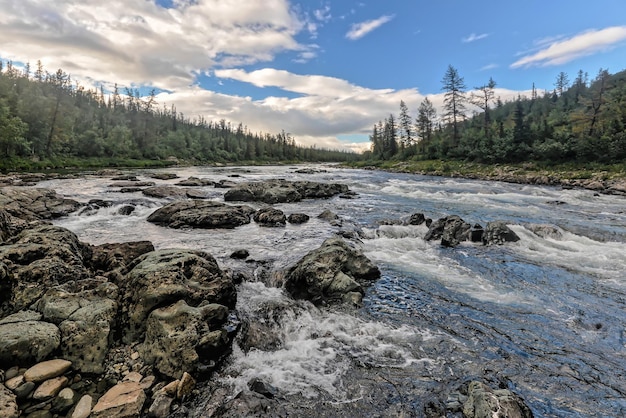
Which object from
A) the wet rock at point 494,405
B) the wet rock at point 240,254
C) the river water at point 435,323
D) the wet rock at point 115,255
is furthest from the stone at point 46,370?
the wet rock at point 240,254

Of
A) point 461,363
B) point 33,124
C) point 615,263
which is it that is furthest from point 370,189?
point 33,124

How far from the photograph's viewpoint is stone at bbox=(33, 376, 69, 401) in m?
5.16

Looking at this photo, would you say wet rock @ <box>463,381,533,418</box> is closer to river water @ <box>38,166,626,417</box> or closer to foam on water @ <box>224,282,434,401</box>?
river water @ <box>38,166,626,417</box>

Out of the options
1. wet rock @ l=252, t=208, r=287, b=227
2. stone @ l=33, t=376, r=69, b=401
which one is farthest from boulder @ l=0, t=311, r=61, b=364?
wet rock @ l=252, t=208, r=287, b=227

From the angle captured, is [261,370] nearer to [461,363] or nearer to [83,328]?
[83,328]

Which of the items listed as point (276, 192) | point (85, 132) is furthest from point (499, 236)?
point (85, 132)

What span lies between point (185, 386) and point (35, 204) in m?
21.3

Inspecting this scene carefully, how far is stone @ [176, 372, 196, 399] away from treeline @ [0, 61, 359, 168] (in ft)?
192

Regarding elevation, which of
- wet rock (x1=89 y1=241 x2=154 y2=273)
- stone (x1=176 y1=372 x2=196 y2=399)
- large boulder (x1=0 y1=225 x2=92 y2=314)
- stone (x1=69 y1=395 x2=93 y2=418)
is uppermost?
large boulder (x1=0 y1=225 x2=92 y2=314)

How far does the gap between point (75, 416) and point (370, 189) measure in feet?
121

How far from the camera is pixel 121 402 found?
5.33 meters

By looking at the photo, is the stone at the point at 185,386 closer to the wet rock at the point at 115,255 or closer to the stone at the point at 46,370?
the stone at the point at 46,370

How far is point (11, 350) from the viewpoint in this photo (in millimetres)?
5566

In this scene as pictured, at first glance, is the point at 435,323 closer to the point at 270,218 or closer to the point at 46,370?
the point at 46,370
